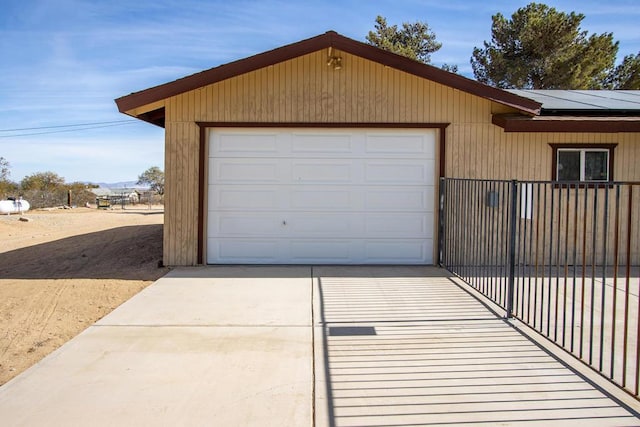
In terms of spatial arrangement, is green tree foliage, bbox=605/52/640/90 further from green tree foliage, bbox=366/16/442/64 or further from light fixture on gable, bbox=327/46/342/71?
light fixture on gable, bbox=327/46/342/71

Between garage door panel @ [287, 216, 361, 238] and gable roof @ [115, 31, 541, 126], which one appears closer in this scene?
gable roof @ [115, 31, 541, 126]

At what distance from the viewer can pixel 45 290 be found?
7152mm

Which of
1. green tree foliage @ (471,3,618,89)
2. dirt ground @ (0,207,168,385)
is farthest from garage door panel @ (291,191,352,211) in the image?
green tree foliage @ (471,3,618,89)

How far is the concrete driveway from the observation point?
341 cm

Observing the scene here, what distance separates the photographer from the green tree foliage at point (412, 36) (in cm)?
2886

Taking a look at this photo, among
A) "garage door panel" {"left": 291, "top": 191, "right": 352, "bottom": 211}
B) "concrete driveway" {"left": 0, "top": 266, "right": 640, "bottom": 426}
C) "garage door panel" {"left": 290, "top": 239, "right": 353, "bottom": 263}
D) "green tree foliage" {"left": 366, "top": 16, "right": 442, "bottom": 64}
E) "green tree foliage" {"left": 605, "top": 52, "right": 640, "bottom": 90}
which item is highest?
"green tree foliage" {"left": 366, "top": 16, "right": 442, "bottom": 64}

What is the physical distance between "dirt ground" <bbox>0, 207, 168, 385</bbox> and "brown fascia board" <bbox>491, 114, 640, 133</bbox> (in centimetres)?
663

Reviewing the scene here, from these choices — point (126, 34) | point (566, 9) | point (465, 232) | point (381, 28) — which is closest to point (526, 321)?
point (465, 232)

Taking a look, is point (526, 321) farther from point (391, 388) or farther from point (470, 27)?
point (470, 27)

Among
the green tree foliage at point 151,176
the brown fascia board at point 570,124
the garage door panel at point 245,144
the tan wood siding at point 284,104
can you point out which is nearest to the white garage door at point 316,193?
the garage door panel at point 245,144

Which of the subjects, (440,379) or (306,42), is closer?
(440,379)

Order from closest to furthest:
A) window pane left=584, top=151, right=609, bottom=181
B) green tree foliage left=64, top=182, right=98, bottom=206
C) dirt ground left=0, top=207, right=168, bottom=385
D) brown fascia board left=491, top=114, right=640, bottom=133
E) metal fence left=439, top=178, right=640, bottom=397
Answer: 1. metal fence left=439, top=178, right=640, bottom=397
2. dirt ground left=0, top=207, right=168, bottom=385
3. brown fascia board left=491, top=114, right=640, bottom=133
4. window pane left=584, top=151, right=609, bottom=181
5. green tree foliage left=64, top=182, right=98, bottom=206

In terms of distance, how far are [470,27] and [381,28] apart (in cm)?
549

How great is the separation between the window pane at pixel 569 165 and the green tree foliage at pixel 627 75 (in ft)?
59.5
